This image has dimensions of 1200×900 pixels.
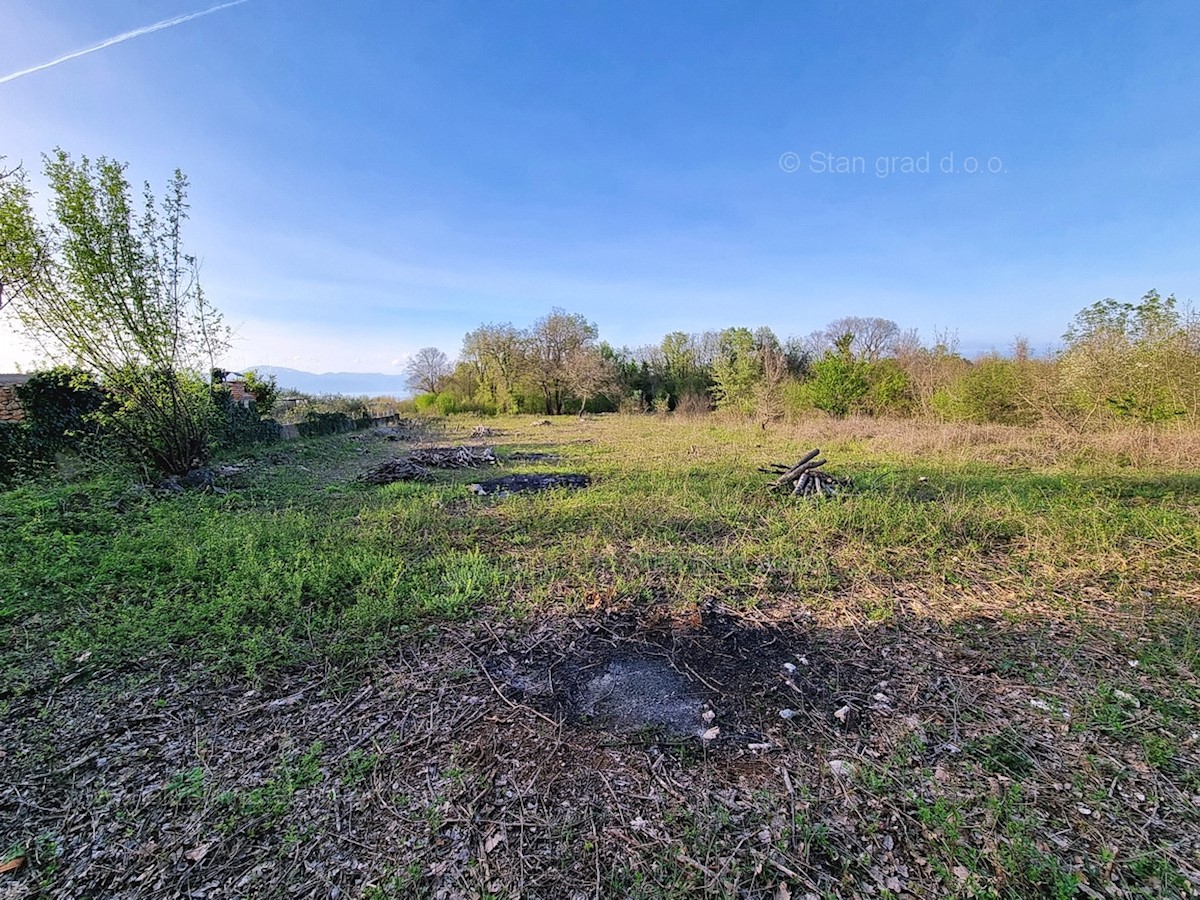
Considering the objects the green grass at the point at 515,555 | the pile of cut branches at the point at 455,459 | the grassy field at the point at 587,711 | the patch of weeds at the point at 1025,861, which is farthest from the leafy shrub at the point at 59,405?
the patch of weeds at the point at 1025,861

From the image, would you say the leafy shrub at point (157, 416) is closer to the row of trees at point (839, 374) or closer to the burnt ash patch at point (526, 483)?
the burnt ash patch at point (526, 483)

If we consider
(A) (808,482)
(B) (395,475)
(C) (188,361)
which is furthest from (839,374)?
(C) (188,361)

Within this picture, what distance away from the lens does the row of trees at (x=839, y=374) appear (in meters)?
8.12

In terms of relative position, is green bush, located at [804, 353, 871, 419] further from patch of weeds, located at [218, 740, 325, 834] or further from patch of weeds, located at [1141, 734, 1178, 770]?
patch of weeds, located at [218, 740, 325, 834]

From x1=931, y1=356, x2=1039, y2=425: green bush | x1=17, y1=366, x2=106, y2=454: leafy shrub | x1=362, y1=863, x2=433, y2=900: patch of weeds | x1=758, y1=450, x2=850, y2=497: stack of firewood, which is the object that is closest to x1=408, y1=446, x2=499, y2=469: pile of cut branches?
x1=17, y1=366, x2=106, y2=454: leafy shrub

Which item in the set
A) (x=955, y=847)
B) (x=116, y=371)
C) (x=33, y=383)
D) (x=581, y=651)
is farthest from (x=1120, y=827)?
(x=33, y=383)

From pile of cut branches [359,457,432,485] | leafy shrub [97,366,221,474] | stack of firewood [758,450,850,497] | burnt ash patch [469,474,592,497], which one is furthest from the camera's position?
pile of cut branches [359,457,432,485]

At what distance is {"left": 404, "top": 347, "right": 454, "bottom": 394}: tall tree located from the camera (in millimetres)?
27750

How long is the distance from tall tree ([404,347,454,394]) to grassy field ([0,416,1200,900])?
23358 millimetres

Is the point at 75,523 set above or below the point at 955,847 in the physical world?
above

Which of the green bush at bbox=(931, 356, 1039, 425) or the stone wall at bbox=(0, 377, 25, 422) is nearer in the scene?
the stone wall at bbox=(0, 377, 25, 422)

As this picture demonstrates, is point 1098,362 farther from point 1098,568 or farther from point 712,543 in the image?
point 712,543

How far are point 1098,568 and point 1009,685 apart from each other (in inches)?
86.1

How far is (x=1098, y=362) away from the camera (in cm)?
841
